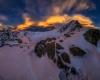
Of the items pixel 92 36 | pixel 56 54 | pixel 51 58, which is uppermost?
pixel 92 36

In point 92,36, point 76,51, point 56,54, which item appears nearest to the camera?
point 56,54

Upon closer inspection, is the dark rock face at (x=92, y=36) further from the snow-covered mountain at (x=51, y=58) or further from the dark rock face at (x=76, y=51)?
the dark rock face at (x=76, y=51)

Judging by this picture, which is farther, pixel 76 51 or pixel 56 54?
pixel 76 51

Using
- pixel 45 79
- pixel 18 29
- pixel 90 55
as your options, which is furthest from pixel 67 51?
pixel 18 29

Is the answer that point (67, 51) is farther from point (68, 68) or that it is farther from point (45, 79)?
point (45, 79)

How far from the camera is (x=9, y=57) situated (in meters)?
7.72

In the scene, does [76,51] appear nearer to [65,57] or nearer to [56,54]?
[65,57]

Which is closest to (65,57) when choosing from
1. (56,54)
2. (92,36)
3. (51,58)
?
(56,54)

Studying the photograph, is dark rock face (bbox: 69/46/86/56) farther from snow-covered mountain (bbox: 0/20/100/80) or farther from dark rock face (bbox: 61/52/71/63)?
dark rock face (bbox: 61/52/71/63)

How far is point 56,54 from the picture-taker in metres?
Answer: 7.89

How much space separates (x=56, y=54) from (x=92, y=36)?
2.06 metres

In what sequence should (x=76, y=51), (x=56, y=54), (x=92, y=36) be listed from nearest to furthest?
(x=56, y=54) → (x=76, y=51) → (x=92, y=36)

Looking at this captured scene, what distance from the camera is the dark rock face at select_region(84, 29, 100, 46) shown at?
8.51m

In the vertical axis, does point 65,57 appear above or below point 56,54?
below
